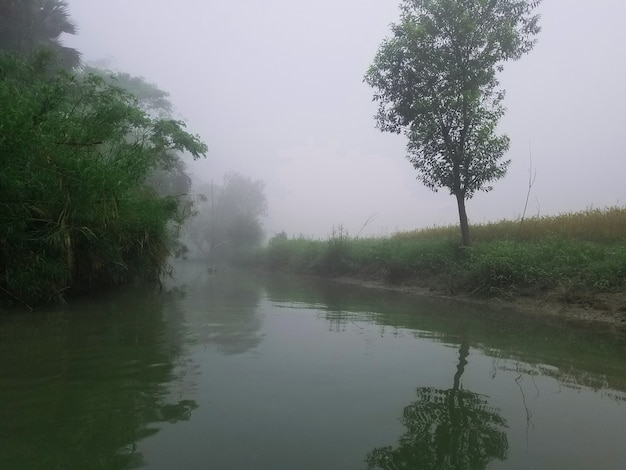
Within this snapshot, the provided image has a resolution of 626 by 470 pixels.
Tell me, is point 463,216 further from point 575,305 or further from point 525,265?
point 575,305

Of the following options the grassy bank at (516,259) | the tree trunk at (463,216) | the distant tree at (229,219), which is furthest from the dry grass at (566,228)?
the distant tree at (229,219)

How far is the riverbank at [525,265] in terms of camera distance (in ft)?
23.6

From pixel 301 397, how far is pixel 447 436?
0.98 m

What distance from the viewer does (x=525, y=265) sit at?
28.0ft

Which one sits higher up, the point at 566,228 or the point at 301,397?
the point at 566,228

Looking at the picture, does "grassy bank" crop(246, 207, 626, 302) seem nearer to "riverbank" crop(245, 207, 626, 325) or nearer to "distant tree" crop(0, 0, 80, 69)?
"riverbank" crop(245, 207, 626, 325)

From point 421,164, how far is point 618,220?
478 cm

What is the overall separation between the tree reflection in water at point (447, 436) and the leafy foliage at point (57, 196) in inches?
193

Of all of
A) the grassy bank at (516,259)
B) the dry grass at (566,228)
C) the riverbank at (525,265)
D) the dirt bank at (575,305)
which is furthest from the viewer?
the dry grass at (566,228)

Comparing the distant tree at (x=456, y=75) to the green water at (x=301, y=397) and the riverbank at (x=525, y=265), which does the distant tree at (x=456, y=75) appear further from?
the green water at (x=301, y=397)

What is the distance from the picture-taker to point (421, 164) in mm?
11461

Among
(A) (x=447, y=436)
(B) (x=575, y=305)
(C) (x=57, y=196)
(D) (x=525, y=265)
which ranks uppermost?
(C) (x=57, y=196)

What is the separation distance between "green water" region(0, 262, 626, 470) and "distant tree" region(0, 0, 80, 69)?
12.1 m

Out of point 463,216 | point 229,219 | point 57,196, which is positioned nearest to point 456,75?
point 463,216
